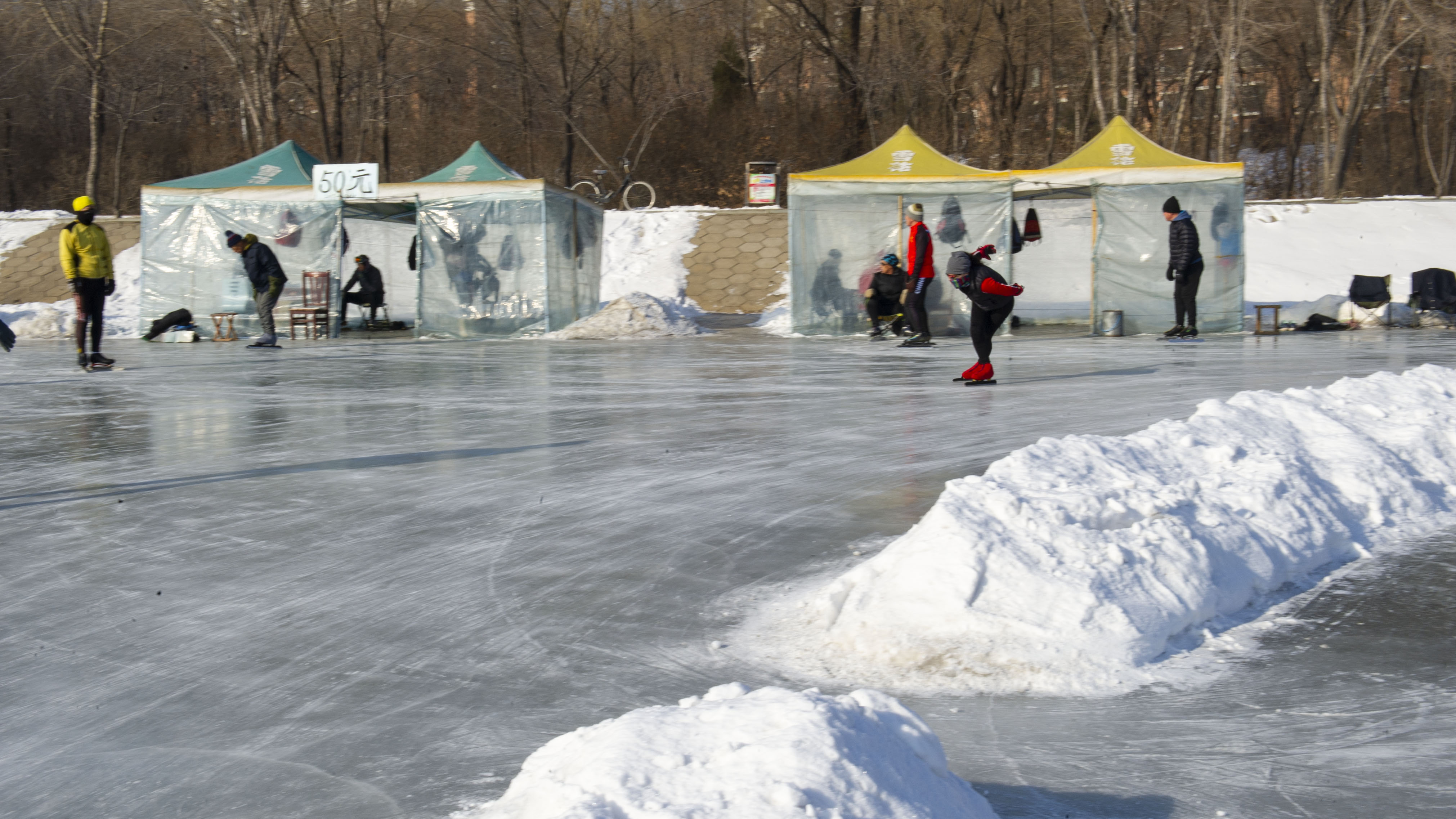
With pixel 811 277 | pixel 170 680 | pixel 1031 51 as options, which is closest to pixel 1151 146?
pixel 811 277

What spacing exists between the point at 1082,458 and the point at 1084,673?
1.66 meters

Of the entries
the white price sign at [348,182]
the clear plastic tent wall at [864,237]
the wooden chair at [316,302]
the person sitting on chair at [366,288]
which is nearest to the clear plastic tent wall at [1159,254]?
the clear plastic tent wall at [864,237]

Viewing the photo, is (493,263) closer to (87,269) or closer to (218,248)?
(218,248)

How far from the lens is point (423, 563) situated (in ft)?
16.2

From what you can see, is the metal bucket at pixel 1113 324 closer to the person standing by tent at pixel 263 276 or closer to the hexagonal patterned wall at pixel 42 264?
the person standing by tent at pixel 263 276

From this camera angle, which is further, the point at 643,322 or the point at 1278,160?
the point at 1278,160

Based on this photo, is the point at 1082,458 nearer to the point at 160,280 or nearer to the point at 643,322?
the point at 643,322

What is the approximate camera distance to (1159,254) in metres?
18.0

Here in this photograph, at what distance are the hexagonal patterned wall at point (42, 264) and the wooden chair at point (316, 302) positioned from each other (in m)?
8.96

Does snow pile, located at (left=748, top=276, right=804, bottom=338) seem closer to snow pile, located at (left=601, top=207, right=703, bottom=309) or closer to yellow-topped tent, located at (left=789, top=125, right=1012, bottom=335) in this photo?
yellow-topped tent, located at (left=789, top=125, right=1012, bottom=335)

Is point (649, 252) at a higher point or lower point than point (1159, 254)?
higher

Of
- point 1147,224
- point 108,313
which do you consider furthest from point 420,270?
point 1147,224

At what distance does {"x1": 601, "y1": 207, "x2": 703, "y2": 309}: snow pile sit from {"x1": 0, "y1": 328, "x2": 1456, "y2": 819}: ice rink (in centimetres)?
1632

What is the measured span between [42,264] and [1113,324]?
78.7 feet
